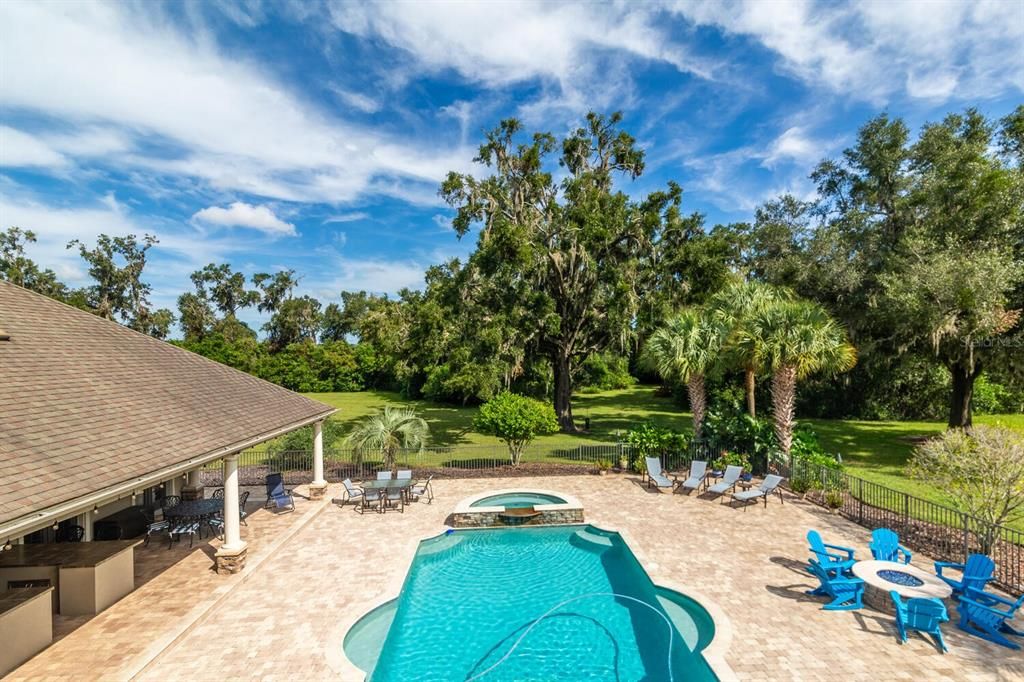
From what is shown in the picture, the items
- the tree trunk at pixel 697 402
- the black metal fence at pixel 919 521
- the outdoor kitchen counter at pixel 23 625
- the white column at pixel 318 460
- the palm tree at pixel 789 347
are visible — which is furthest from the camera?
the tree trunk at pixel 697 402

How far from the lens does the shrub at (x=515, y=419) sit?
60.0ft

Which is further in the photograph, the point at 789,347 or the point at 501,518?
the point at 789,347

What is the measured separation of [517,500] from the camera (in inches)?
615

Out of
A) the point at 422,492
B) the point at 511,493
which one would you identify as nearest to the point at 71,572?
the point at 422,492

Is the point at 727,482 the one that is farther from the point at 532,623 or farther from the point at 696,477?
the point at 532,623

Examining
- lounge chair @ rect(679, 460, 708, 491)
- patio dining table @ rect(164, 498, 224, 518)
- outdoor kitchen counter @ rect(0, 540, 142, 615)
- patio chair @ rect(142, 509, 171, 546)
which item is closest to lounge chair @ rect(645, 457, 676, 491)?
lounge chair @ rect(679, 460, 708, 491)

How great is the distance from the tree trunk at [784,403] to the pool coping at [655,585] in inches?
318

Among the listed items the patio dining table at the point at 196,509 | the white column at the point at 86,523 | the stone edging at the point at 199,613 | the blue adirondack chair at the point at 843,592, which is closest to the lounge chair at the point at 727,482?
the blue adirondack chair at the point at 843,592

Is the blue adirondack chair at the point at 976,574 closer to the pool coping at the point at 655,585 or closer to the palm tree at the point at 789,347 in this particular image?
the pool coping at the point at 655,585

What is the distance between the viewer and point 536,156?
25859mm

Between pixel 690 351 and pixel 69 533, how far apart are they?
17.9 metres

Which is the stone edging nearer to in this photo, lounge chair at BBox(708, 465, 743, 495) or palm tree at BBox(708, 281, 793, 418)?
lounge chair at BBox(708, 465, 743, 495)

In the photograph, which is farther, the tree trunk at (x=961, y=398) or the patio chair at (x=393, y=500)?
the tree trunk at (x=961, y=398)

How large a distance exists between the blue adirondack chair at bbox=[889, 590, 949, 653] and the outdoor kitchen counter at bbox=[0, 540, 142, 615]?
13.0 meters
